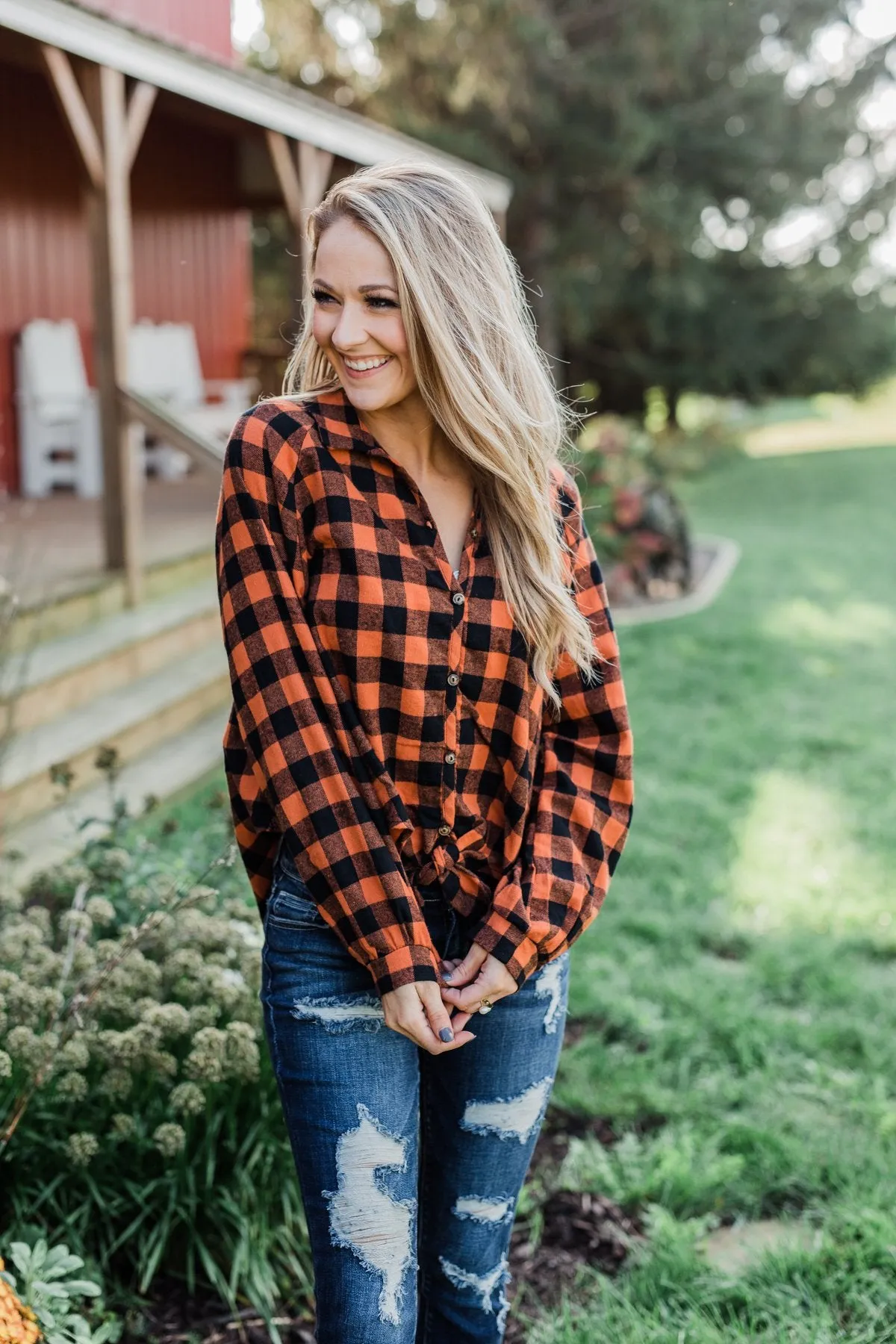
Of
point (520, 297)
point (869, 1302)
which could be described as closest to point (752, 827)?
point (869, 1302)

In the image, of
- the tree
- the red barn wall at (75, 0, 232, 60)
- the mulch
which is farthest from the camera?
the tree

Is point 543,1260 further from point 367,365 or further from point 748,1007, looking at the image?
point 367,365

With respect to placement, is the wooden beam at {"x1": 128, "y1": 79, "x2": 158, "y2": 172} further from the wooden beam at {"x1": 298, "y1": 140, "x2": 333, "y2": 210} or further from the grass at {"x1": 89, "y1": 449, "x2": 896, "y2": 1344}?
the grass at {"x1": 89, "y1": 449, "x2": 896, "y2": 1344}

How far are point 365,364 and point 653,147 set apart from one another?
16108 millimetres

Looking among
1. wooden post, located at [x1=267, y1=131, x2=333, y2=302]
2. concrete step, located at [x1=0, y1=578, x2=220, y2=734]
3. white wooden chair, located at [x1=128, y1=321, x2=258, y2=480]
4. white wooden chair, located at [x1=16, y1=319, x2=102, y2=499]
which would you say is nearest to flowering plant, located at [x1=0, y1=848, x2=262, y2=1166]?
concrete step, located at [x1=0, y1=578, x2=220, y2=734]

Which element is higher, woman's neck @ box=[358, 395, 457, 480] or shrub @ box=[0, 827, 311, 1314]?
woman's neck @ box=[358, 395, 457, 480]

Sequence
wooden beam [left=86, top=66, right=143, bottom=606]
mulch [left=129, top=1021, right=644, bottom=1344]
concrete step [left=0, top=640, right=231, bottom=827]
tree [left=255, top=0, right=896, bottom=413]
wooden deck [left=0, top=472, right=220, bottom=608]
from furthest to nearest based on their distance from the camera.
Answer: tree [left=255, top=0, right=896, bottom=413] < wooden beam [left=86, top=66, right=143, bottom=606] < wooden deck [left=0, top=472, right=220, bottom=608] < concrete step [left=0, top=640, right=231, bottom=827] < mulch [left=129, top=1021, right=644, bottom=1344]

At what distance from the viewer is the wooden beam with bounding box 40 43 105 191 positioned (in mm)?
5465

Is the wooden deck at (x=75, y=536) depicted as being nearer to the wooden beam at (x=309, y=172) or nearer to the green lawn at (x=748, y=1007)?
the wooden beam at (x=309, y=172)

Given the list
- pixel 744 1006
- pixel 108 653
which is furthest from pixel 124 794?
pixel 744 1006

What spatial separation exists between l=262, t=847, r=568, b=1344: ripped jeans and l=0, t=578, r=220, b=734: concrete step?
277 centimetres

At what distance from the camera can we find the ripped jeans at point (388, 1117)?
165cm

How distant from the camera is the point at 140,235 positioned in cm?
1034

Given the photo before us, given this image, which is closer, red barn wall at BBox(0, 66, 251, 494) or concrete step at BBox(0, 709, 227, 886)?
concrete step at BBox(0, 709, 227, 886)
